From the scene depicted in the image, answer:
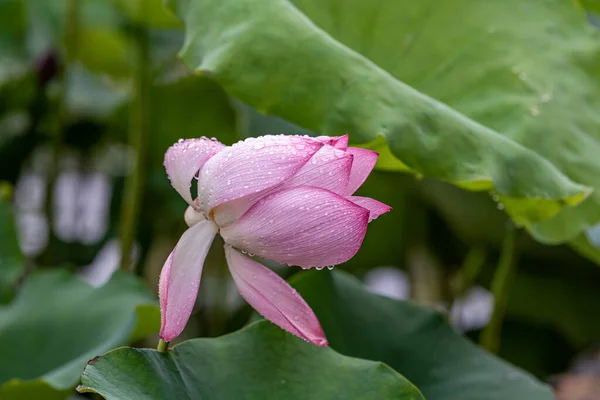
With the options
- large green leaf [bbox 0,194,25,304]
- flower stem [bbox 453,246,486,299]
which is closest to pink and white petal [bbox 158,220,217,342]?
large green leaf [bbox 0,194,25,304]

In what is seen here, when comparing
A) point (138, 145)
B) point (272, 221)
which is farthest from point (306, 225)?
point (138, 145)

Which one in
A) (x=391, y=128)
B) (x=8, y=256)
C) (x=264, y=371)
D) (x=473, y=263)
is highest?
(x=391, y=128)

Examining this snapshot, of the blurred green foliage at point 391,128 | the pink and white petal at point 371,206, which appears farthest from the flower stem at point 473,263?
the pink and white petal at point 371,206

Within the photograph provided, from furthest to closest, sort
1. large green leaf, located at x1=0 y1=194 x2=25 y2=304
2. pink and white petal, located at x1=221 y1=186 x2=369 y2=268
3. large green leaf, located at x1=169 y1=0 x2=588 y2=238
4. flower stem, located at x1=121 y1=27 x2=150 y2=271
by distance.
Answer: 1. flower stem, located at x1=121 y1=27 x2=150 y2=271
2. large green leaf, located at x1=0 y1=194 x2=25 y2=304
3. large green leaf, located at x1=169 y1=0 x2=588 y2=238
4. pink and white petal, located at x1=221 y1=186 x2=369 y2=268

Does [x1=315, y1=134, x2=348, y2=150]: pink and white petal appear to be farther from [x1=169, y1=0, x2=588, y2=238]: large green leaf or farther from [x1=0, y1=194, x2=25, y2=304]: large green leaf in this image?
[x1=0, y1=194, x2=25, y2=304]: large green leaf

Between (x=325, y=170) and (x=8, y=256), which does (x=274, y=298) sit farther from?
(x=8, y=256)
